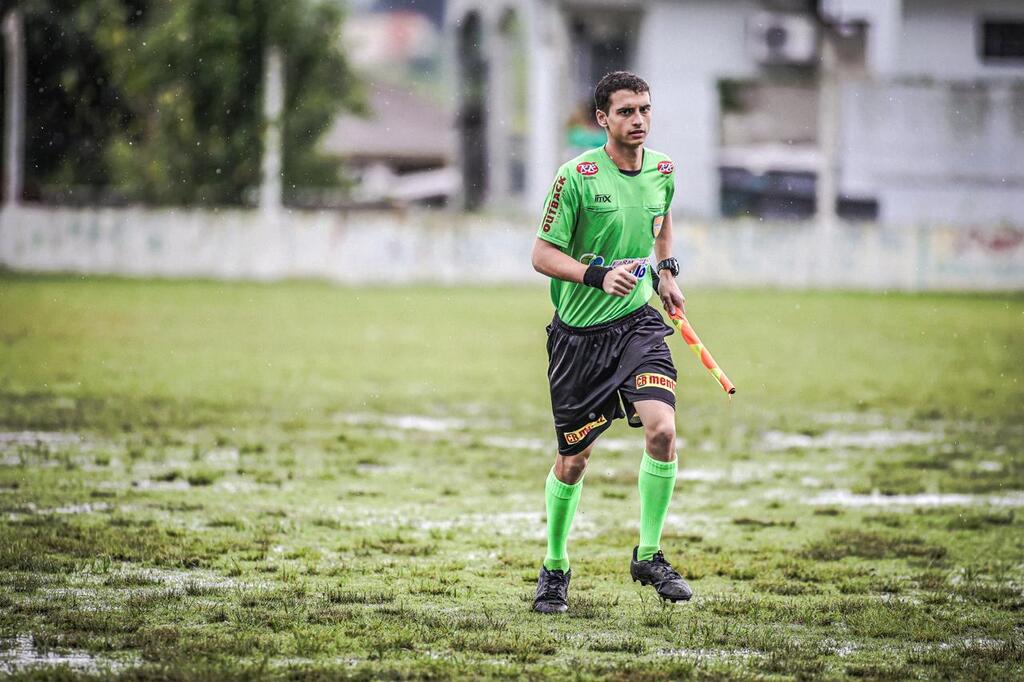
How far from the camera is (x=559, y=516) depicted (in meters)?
6.23

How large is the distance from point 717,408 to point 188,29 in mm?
24702

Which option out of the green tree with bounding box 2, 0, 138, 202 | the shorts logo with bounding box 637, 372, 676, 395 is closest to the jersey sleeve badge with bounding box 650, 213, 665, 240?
the shorts logo with bounding box 637, 372, 676, 395

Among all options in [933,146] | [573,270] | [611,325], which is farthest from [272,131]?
[573,270]

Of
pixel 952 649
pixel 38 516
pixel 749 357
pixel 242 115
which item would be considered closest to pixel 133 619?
pixel 38 516

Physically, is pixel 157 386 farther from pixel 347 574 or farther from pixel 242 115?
pixel 242 115

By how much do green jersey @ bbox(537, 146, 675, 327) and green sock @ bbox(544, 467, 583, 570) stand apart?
644mm

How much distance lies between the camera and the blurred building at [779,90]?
1282 inches

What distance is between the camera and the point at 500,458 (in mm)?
10266

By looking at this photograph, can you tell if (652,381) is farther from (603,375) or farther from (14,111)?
(14,111)

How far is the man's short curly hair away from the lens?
6043mm

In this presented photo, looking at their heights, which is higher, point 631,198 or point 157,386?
point 631,198

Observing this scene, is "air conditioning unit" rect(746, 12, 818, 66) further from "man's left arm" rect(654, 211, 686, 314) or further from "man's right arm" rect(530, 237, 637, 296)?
"man's right arm" rect(530, 237, 637, 296)

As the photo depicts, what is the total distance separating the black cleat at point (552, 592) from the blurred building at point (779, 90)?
25030mm

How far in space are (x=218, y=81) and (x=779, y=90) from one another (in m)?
20.1
